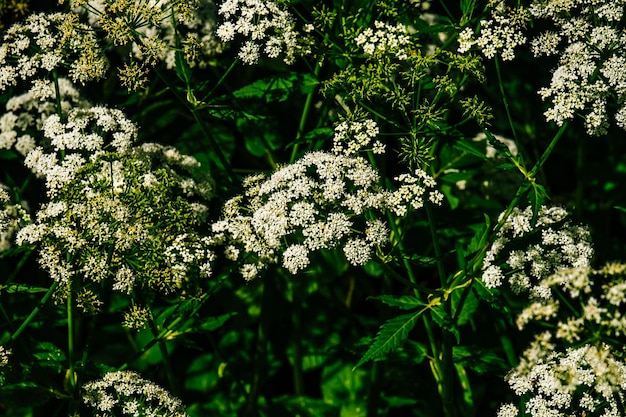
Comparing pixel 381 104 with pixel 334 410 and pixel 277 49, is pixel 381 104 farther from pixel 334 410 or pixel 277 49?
pixel 334 410

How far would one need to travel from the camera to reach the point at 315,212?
5.70 meters

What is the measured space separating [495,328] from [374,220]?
2557mm

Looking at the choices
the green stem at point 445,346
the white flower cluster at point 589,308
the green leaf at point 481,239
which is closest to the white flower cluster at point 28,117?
the green stem at point 445,346

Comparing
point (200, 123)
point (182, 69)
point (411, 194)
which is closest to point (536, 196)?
point (411, 194)

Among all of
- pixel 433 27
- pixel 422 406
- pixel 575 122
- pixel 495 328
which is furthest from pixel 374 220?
pixel 575 122

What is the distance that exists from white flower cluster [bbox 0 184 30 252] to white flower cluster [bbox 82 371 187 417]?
143 cm

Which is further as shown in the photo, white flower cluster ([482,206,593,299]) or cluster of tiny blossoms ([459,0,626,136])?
white flower cluster ([482,206,593,299])

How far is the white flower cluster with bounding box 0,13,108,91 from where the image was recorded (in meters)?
6.21

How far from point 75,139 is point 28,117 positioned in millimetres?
1408

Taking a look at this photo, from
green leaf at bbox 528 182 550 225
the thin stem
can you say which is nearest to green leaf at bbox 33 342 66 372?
the thin stem

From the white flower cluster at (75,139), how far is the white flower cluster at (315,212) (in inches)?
45.2

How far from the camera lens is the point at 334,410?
7781mm

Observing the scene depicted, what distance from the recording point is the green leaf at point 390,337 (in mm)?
5629

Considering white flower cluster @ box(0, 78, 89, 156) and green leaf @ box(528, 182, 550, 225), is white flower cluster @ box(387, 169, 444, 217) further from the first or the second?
white flower cluster @ box(0, 78, 89, 156)
